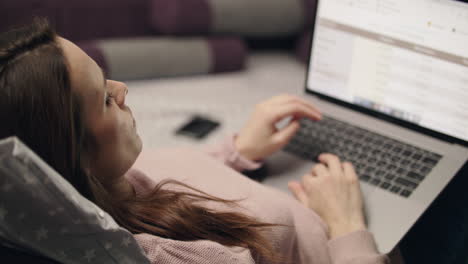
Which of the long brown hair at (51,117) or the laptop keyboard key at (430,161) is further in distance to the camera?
the laptop keyboard key at (430,161)

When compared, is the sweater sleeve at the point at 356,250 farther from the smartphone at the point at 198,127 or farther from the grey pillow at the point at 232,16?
the grey pillow at the point at 232,16

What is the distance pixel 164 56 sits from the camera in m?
→ 1.08

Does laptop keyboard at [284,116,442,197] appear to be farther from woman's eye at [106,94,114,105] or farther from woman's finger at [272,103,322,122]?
woman's eye at [106,94,114,105]

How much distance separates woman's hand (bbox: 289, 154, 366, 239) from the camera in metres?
0.67

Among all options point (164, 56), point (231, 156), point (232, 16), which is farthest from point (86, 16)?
point (231, 156)

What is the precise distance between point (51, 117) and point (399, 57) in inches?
21.9

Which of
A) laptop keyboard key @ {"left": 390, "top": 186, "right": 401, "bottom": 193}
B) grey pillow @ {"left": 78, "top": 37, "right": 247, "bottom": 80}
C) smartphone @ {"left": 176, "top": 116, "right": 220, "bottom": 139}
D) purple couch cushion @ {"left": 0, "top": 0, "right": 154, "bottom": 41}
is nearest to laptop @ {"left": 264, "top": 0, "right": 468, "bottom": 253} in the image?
laptop keyboard key @ {"left": 390, "top": 186, "right": 401, "bottom": 193}

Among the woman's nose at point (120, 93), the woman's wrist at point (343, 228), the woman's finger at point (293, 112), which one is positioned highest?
the woman's nose at point (120, 93)

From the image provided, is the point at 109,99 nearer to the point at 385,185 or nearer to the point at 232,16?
the point at 385,185

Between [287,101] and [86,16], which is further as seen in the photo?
[86,16]

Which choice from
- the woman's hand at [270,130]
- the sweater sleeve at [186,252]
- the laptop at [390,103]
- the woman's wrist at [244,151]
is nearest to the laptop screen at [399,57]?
the laptop at [390,103]

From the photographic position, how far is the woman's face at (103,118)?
0.43 metres

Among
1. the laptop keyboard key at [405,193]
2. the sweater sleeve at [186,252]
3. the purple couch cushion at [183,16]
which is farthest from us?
the purple couch cushion at [183,16]

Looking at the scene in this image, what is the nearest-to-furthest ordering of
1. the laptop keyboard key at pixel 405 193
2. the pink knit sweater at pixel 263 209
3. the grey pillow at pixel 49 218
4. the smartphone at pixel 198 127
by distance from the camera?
the grey pillow at pixel 49 218
the pink knit sweater at pixel 263 209
the laptop keyboard key at pixel 405 193
the smartphone at pixel 198 127
